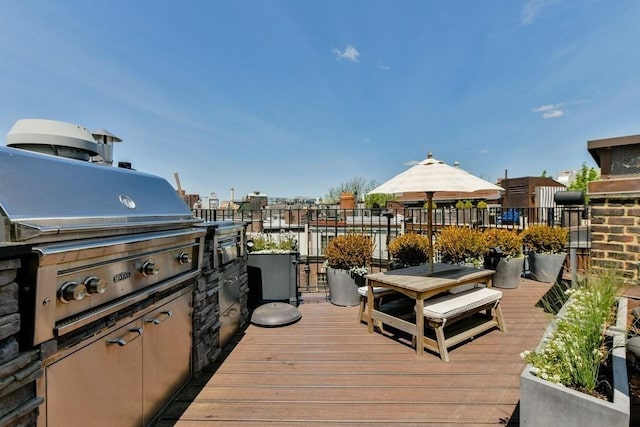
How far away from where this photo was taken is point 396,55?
9.66 meters

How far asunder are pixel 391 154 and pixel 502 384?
80.4ft

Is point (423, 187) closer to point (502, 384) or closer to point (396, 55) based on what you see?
point (502, 384)

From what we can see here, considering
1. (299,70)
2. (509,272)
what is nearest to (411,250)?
(509,272)

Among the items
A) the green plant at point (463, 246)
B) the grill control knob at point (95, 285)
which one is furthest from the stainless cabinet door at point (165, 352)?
the green plant at point (463, 246)

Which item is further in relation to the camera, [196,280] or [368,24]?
[368,24]

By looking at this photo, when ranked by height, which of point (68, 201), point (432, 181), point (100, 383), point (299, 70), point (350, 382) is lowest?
point (350, 382)

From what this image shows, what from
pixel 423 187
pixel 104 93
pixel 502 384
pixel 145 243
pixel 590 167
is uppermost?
pixel 590 167

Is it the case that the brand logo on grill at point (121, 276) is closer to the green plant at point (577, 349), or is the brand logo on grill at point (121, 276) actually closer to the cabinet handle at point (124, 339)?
the cabinet handle at point (124, 339)

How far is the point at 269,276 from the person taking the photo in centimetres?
404

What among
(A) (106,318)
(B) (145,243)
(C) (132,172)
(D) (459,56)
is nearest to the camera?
(A) (106,318)

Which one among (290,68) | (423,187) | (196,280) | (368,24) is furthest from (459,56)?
(196,280)

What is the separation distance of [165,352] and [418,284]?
2170 mm

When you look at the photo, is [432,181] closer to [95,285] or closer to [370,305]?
[370,305]

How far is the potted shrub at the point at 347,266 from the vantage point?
158 inches
